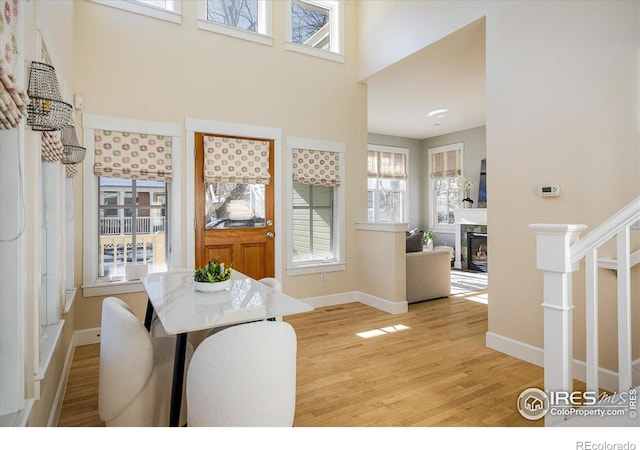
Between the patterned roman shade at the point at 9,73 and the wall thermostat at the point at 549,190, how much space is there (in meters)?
3.19

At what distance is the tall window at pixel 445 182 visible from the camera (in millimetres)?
8109

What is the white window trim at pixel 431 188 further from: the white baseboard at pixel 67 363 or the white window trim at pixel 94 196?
the white baseboard at pixel 67 363

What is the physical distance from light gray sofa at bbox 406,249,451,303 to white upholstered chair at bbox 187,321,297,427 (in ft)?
11.4

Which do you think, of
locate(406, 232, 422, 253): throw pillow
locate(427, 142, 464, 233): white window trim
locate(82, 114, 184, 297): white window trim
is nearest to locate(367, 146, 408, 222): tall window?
locate(427, 142, 464, 233): white window trim

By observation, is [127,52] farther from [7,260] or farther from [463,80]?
[463,80]

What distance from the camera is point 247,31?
4.25 meters

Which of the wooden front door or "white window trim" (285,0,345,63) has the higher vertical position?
"white window trim" (285,0,345,63)

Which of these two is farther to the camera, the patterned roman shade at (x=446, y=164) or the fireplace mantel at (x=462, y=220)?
the patterned roman shade at (x=446, y=164)

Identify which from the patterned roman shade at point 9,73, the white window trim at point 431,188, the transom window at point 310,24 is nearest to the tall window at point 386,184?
the white window trim at point 431,188

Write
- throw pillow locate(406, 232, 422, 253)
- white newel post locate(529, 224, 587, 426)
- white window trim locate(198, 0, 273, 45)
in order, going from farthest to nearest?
throw pillow locate(406, 232, 422, 253), white window trim locate(198, 0, 273, 45), white newel post locate(529, 224, 587, 426)

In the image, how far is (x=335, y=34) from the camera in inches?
191

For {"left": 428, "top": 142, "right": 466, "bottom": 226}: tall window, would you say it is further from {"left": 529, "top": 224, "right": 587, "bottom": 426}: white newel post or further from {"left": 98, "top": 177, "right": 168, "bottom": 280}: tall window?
{"left": 529, "top": 224, "right": 587, "bottom": 426}: white newel post

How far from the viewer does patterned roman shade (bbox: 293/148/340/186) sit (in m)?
4.59

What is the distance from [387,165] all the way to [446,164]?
51.9 inches
